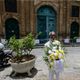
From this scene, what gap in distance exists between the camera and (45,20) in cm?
2039

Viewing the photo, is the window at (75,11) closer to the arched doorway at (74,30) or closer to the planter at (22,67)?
the arched doorway at (74,30)

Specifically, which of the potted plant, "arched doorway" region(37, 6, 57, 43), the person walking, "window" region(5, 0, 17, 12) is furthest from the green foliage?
"arched doorway" region(37, 6, 57, 43)

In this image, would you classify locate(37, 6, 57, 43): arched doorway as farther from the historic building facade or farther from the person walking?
the person walking

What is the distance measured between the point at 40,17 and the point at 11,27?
139 inches

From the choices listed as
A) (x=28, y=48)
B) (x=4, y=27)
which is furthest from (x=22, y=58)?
(x=4, y=27)

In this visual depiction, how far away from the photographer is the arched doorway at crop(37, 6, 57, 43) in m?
20.1

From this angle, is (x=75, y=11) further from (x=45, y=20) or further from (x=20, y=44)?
(x=20, y=44)

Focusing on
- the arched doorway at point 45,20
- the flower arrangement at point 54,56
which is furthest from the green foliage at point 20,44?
the arched doorway at point 45,20

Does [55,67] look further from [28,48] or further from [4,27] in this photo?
[4,27]

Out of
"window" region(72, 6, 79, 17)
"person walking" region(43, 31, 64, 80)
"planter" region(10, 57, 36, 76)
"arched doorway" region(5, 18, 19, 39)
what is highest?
"window" region(72, 6, 79, 17)

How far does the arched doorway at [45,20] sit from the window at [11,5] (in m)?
2.76

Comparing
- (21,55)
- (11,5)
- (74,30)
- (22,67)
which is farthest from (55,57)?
(74,30)

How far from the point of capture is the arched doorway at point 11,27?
62.3 feet

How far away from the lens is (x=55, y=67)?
526 centimetres
